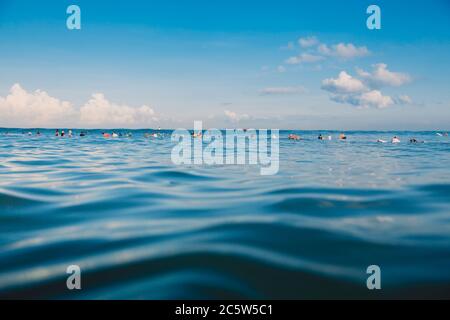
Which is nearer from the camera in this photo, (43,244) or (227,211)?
(43,244)

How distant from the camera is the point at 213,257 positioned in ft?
13.9

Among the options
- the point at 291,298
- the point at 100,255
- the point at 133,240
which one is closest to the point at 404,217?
the point at 291,298

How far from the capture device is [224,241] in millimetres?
4801

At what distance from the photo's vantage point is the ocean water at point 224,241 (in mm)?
3523

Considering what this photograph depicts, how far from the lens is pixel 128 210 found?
6.72 metres

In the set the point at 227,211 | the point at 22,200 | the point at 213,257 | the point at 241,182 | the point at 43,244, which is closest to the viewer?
the point at 213,257

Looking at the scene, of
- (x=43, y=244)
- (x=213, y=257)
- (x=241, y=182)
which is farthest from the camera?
(x=241, y=182)

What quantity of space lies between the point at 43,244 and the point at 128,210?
6.83ft

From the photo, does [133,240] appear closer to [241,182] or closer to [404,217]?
[404,217]

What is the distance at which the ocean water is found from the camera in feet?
11.6
